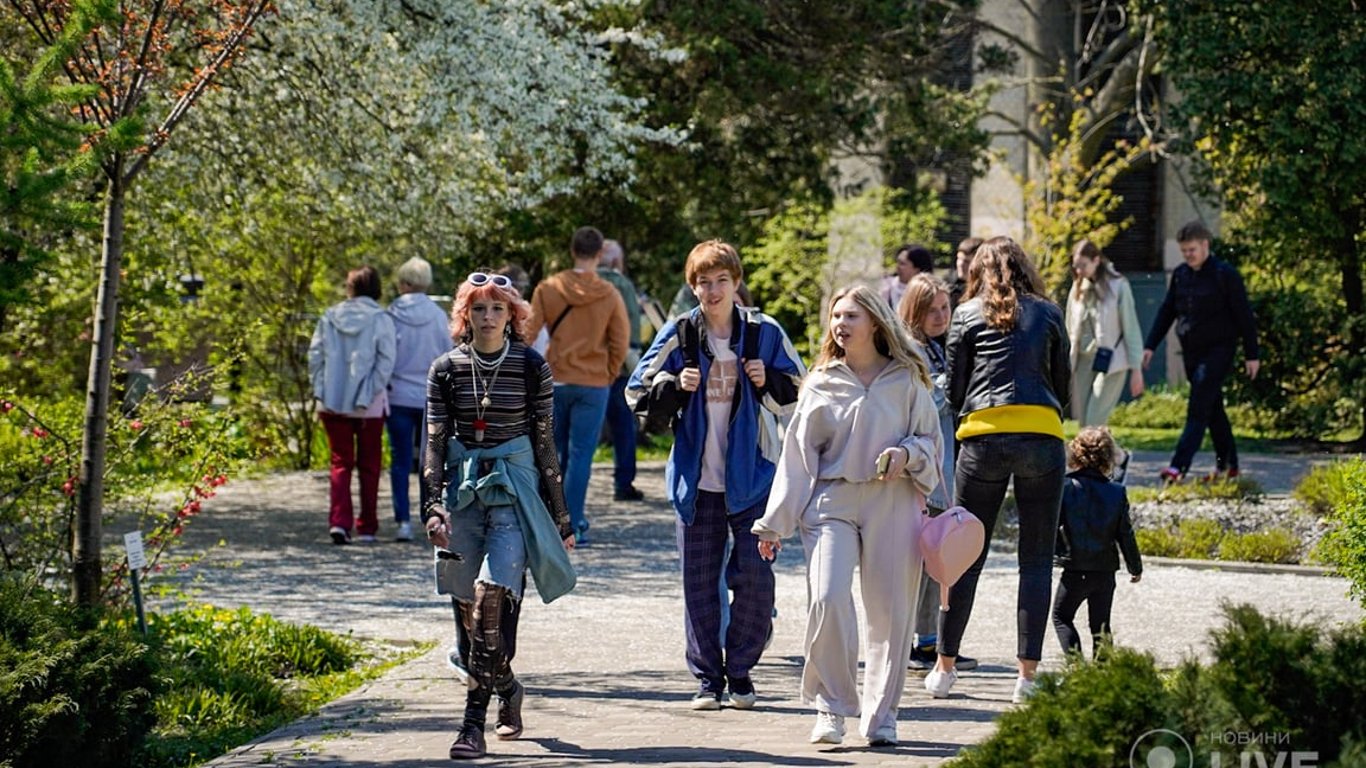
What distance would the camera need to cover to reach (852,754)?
6.81 metres

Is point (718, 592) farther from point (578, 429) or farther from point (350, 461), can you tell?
point (350, 461)

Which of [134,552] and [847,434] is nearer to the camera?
[847,434]

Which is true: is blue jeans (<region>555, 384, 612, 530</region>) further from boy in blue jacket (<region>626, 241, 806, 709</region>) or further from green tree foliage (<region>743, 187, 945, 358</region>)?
green tree foliage (<region>743, 187, 945, 358</region>)

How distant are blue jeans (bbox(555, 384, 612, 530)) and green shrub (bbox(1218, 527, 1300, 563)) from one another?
3.99m

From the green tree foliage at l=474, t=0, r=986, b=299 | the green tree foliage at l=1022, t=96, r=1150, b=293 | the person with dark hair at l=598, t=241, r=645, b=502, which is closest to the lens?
the person with dark hair at l=598, t=241, r=645, b=502

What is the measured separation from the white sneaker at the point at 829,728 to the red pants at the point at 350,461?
678cm

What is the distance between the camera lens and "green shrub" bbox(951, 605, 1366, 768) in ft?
15.5

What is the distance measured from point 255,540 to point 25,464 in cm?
342

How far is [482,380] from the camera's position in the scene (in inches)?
293

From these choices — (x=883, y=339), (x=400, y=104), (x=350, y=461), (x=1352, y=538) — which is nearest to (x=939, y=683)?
(x=883, y=339)

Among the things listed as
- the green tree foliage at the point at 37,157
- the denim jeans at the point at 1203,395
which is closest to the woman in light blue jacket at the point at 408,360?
the denim jeans at the point at 1203,395
